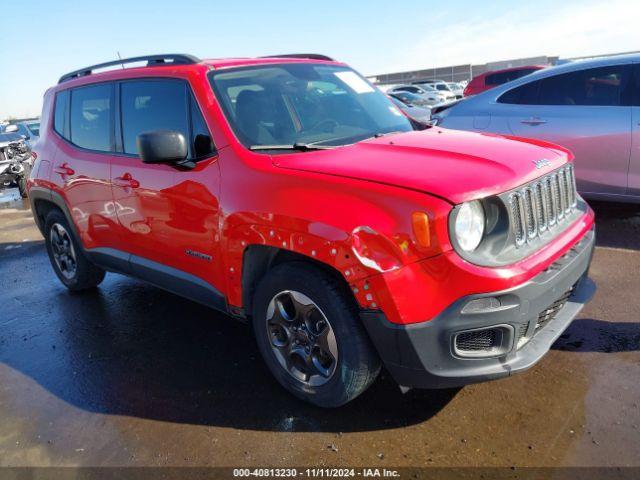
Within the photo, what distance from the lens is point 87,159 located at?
429 cm

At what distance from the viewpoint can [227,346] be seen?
152 inches

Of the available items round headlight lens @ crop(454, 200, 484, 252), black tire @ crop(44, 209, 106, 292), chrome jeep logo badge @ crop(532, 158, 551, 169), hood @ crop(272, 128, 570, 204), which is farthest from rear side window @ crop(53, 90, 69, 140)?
chrome jeep logo badge @ crop(532, 158, 551, 169)

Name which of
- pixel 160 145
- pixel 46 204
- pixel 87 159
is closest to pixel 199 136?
pixel 160 145

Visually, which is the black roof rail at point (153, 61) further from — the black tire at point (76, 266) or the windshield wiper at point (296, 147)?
the black tire at point (76, 266)

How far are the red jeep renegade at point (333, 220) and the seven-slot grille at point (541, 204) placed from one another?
12mm

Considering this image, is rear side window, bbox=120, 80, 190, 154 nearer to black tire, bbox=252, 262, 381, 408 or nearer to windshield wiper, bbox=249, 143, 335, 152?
windshield wiper, bbox=249, 143, 335, 152

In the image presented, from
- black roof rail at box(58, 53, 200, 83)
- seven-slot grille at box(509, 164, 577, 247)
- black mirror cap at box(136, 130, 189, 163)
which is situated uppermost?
black roof rail at box(58, 53, 200, 83)

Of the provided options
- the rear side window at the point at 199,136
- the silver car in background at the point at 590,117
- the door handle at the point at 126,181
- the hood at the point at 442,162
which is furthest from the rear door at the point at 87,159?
the silver car in background at the point at 590,117

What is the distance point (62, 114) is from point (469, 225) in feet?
13.1

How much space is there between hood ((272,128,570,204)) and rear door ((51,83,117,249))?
1.88m

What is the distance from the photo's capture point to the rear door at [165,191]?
3.22m

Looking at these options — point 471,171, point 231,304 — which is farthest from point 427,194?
point 231,304

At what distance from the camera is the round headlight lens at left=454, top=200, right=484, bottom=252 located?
2.38 metres

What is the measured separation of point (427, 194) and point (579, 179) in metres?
3.93
